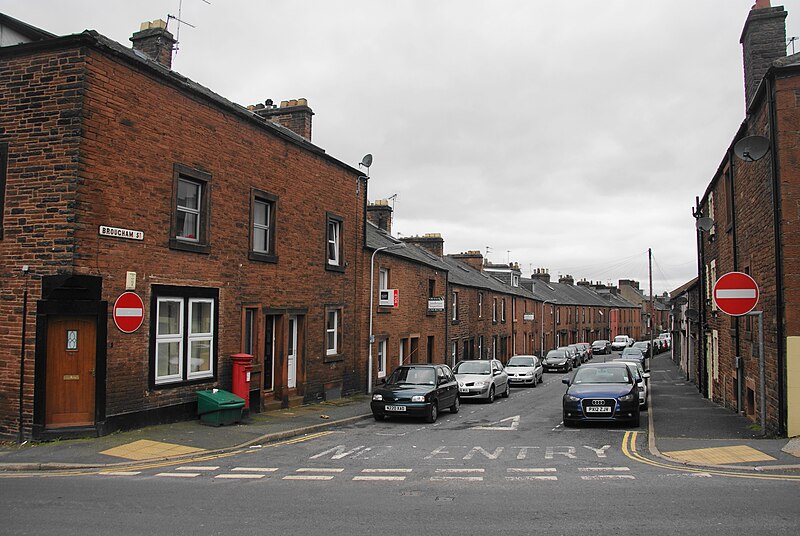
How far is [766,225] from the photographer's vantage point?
13.1 m

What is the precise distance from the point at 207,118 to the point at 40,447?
7.89 meters

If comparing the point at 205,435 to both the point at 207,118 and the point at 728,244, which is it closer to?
the point at 207,118

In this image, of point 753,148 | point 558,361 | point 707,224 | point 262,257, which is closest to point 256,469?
point 262,257

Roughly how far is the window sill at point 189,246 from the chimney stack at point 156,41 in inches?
237

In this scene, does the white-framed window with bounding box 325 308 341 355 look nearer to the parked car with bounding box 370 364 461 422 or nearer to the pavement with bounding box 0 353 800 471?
the parked car with bounding box 370 364 461 422

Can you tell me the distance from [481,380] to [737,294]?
12264 mm

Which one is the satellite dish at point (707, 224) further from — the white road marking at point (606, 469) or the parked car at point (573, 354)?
the parked car at point (573, 354)

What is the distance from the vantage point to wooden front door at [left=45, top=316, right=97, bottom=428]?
466 inches

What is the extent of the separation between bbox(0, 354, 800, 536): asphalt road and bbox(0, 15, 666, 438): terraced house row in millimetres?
3127

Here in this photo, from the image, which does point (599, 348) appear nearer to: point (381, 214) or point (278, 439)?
point (381, 214)

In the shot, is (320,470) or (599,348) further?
(599,348)

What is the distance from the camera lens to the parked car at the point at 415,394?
54.7ft

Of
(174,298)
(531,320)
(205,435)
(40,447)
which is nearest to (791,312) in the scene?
(205,435)

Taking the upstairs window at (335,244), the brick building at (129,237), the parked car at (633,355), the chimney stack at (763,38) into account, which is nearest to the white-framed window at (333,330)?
the upstairs window at (335,244)
